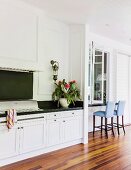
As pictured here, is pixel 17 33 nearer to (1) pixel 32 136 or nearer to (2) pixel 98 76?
(1) pixel 32 136

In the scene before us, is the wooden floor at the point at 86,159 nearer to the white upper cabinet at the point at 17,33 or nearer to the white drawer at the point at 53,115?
the white drawer at the point at 53,115

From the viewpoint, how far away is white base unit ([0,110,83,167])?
11.3ft

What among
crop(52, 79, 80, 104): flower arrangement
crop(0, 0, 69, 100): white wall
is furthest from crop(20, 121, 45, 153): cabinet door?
crop(52, 79, 80, 104): flower arrangement

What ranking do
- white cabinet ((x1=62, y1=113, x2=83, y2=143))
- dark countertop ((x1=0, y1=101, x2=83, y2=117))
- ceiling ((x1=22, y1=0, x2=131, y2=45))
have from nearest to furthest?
ceiling ((x1=22, y1=0, x2=131, y2=45)) < dark countertop ((x1=0, y1=101, x2=83, y2=117)) < white cabinet ((x1=62, y1=113, x2=83, y2=143))

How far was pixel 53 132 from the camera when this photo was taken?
13.8 feet

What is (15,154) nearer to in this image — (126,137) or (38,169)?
(38,169)

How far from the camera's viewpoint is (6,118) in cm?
339

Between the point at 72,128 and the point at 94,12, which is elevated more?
Result: the point at 94,12

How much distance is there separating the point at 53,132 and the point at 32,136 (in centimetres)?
56

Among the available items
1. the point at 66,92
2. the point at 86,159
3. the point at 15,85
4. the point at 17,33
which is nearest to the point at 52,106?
the point at 66,92

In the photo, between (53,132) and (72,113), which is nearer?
(53,132)

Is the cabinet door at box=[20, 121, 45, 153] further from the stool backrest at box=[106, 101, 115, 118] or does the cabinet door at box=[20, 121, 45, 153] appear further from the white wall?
the stool backrest at box=[106, 101, 115, 118]

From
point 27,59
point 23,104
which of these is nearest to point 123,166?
point 23,104

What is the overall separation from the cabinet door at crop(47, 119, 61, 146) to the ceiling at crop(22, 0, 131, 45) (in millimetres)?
2245
